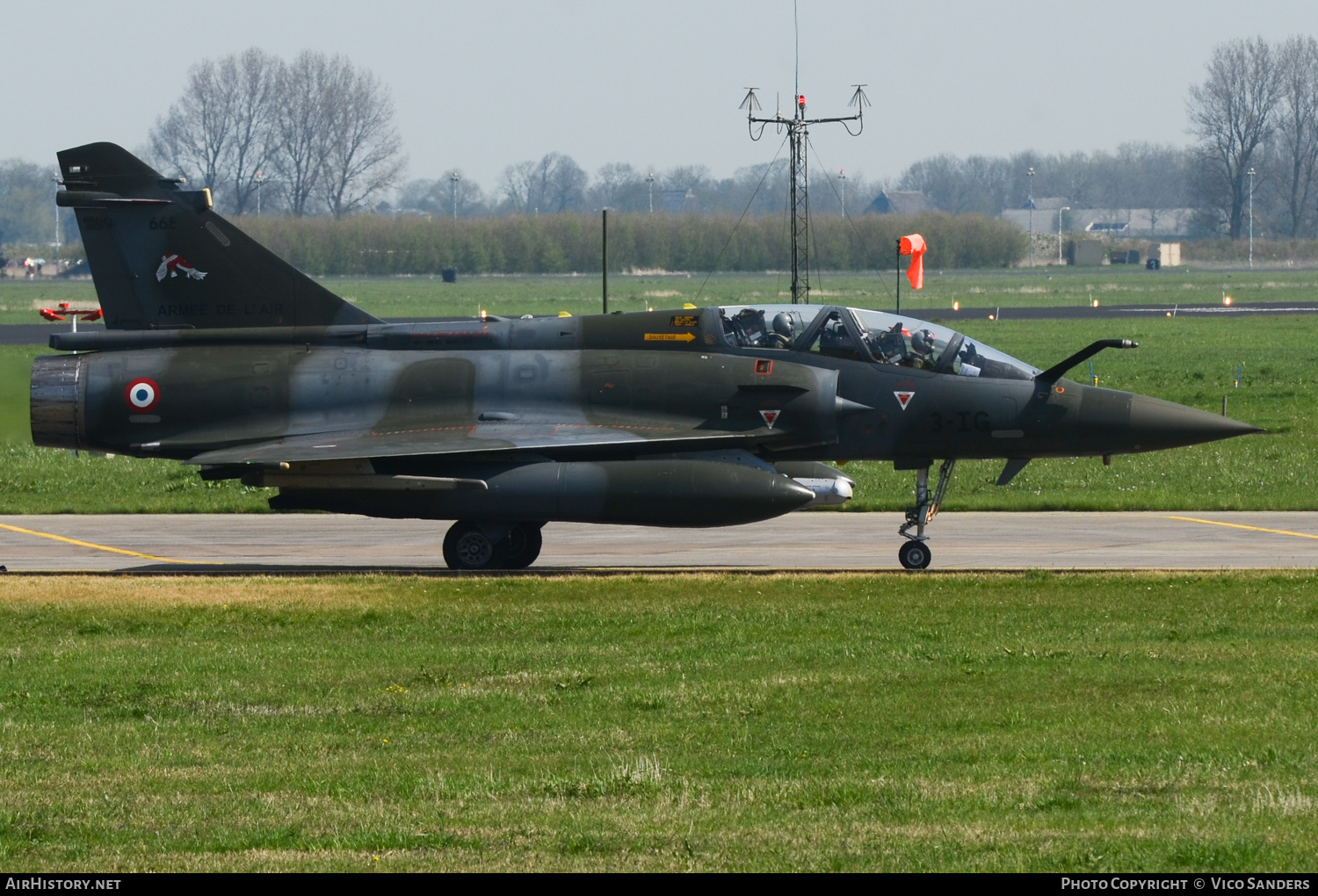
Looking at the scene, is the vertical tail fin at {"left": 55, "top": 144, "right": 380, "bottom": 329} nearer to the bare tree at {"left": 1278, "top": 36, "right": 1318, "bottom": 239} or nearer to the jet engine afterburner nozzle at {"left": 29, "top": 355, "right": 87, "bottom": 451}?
the jet engine afterburner nozzle at {"left": 29, "top": 355, "right": 87, "bottom": 451}

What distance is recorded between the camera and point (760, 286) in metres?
103

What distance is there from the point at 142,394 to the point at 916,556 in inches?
385

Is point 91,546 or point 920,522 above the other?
point 920,522

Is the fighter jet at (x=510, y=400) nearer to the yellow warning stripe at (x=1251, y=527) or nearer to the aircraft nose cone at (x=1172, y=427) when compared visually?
A: the aircraft nose cone at (x=1172, y=427)

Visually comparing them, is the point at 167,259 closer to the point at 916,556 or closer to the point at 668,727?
the point at 916,556

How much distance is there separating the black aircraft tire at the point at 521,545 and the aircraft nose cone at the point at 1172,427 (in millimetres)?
7427

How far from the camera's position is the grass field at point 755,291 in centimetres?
8956

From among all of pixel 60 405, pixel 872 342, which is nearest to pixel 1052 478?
pixel 872 342

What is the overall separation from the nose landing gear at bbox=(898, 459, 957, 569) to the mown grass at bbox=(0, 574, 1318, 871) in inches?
65.2

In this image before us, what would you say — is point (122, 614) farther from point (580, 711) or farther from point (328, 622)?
point (580, 711)

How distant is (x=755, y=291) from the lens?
97.3 m

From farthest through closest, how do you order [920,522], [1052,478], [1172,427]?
[1052,478], [920,522], [1172,427]

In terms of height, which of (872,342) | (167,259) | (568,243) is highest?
(568,243)
